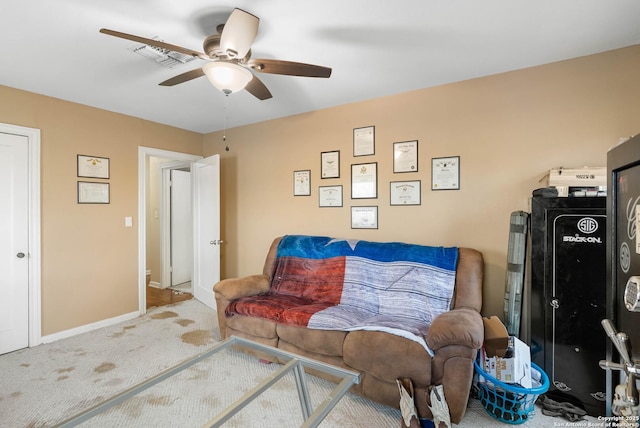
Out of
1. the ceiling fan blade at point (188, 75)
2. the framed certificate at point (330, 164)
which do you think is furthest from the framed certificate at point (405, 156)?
the ceiling fan blade at point (188, 75)

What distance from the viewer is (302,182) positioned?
11.7ft

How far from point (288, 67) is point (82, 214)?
9.59ft

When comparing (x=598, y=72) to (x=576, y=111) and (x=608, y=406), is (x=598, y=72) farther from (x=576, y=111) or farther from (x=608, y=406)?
(x=608, y=406)

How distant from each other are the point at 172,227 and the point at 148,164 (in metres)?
1.19

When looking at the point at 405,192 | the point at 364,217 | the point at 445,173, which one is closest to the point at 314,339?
the point at 364,217

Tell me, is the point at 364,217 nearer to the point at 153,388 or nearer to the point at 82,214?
the point at 153,388

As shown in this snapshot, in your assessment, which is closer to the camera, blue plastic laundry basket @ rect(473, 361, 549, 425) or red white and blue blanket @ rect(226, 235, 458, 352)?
blue plastic laundry basket @ rect(473, 361, 549, 425)

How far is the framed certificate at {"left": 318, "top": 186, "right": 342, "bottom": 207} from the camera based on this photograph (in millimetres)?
3338

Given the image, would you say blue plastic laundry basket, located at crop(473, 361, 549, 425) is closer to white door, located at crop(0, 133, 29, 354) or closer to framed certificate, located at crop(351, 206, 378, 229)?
framed certificate, located at crop(351, 206, 378, 229)

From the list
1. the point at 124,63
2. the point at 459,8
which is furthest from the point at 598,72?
the point at 124,63

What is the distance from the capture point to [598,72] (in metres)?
2.22

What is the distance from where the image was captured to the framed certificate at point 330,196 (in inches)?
131

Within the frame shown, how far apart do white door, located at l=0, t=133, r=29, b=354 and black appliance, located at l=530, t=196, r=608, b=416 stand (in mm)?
4372

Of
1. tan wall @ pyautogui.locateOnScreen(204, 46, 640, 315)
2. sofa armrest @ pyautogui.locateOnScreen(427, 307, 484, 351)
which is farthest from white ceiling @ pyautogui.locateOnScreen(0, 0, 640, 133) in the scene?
sofa armrest @ pyautogui.locateOnScreen(427, 307, 484, 351)
